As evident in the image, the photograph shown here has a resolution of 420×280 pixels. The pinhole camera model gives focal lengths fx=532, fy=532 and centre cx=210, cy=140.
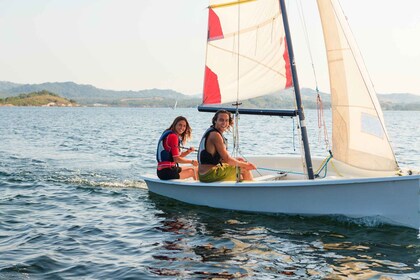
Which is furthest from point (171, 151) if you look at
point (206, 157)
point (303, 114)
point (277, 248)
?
point (277, 248)

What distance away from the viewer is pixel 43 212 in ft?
34.5

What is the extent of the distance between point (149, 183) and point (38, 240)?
3.71m

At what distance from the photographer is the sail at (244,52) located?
10.2 meters

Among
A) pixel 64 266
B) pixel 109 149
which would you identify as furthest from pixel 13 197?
pixel 109 149

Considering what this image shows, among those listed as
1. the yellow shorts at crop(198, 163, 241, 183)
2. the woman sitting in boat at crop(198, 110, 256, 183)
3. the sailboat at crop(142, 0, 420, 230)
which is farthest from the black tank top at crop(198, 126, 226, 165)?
the sailboat at crop(142, 0, 420, 230)

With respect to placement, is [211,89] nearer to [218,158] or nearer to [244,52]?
[244,52]

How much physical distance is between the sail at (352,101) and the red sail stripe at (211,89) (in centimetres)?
236

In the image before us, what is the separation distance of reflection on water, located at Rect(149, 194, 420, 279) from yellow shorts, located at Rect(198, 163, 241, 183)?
0.68 meters

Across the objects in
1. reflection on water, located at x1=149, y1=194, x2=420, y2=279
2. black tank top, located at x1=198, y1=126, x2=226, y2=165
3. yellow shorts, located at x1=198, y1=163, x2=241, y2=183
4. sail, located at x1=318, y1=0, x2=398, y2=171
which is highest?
sail, located at x1=318, y1=0, x2=398, y2=171

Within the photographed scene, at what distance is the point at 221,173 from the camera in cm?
1025

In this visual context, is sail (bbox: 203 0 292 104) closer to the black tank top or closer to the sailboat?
the sailboat

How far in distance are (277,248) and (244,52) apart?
162 inches

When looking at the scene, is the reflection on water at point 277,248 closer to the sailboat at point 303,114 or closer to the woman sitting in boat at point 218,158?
the sailboat at point 303,114

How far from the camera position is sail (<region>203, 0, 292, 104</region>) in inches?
402
